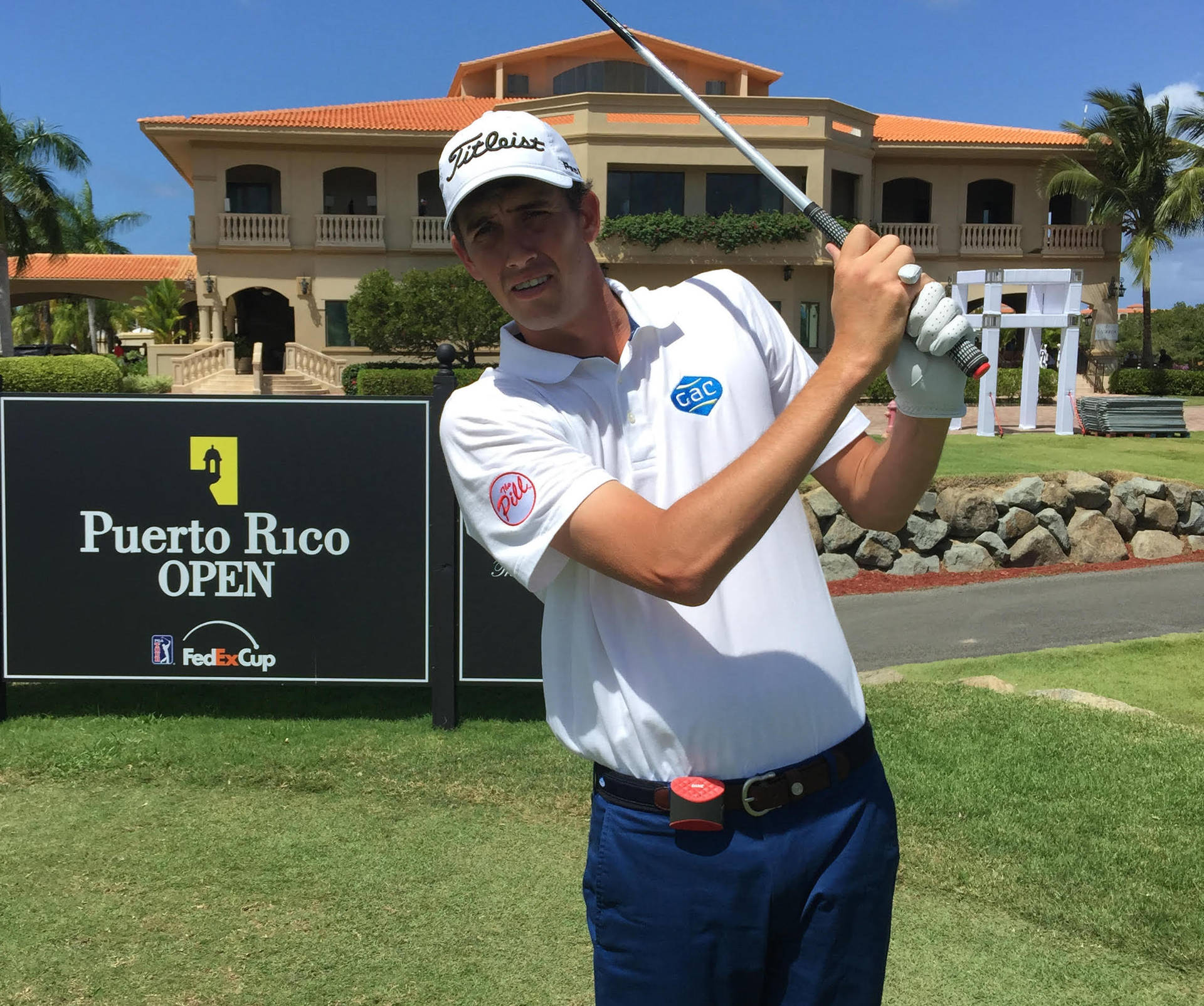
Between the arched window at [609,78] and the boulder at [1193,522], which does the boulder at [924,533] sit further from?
the arched window at [609,78]

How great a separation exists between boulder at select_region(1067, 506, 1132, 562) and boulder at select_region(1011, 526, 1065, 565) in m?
0.30

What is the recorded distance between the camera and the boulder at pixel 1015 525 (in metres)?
13.1

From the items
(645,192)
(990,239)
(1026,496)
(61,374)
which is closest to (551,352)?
(1026,496)

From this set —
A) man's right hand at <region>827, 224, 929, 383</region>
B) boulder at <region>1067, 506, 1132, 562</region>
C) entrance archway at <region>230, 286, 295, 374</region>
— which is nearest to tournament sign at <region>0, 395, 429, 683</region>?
man's right hand at <region>827, 224, 929, 383</region>

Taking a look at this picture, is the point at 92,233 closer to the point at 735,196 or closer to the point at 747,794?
the point at 735,196

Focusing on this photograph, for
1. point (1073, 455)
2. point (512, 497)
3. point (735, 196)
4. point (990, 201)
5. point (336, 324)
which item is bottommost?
point (1073, 455)

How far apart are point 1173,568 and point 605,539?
11922mm

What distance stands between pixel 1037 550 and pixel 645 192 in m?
25.9

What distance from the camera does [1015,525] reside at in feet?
43.2

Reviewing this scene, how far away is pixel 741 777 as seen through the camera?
189 cm

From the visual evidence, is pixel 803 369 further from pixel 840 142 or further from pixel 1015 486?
pixel 840 142

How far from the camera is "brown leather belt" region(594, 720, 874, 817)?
6.17ft

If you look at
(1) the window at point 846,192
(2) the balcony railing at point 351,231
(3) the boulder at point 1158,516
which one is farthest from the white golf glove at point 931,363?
(1) the window at point 846,192

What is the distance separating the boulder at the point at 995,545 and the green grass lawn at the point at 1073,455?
129cm
